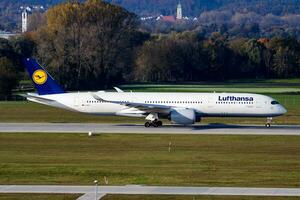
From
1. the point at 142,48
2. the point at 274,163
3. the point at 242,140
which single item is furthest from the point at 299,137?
the point at 142,48

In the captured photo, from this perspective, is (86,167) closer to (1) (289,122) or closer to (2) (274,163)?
(2) (274,163)

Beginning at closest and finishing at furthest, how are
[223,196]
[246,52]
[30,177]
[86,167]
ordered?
[223,196] < [30,177] < [86,167] < [246,52]

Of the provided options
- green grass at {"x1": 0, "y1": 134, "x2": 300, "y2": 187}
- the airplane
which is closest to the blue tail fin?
the airplane

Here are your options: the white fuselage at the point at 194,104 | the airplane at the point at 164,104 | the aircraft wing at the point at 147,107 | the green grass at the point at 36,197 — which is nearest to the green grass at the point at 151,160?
the green grass at the point at 36,197

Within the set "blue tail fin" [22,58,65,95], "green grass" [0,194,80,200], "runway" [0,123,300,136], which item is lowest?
"green grass" [0,194,80,200]

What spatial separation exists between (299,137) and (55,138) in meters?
16.1

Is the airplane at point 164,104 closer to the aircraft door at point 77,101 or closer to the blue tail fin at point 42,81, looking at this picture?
the aircraft door at point 77,101

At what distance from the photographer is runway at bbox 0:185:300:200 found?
120ft

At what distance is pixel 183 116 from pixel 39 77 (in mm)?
11796

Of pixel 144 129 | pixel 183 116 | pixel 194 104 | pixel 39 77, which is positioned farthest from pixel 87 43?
pixel 183 116

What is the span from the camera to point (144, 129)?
2534 inches

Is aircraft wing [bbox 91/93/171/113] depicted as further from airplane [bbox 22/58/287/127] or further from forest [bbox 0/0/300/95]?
forest [bbox 0/0/300/95]

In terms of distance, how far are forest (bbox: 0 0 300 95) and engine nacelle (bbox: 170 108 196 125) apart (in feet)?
139

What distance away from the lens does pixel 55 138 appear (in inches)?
2306
